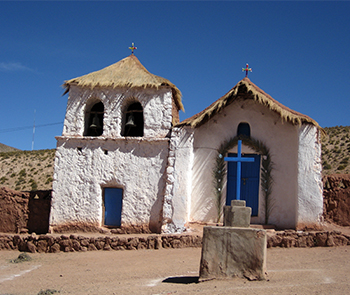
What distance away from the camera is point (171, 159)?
1294cm

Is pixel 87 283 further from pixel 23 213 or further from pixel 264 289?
pixel 23 213

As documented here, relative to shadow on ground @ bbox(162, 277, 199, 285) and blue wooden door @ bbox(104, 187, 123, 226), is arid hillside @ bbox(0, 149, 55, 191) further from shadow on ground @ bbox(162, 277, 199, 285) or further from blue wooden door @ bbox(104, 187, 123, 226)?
→ shadow on ground @ bbox(162, 277, 199, 285)

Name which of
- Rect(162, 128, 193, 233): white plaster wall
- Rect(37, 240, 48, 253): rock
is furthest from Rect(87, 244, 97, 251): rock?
Rect(162, 128, 193, 233): white plaster wall

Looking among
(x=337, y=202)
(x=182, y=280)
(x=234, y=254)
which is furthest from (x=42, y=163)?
(x=234, y=254)

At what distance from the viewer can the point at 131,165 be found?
1338 centimetres

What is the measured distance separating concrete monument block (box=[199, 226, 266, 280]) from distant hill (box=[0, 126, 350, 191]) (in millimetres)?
19546

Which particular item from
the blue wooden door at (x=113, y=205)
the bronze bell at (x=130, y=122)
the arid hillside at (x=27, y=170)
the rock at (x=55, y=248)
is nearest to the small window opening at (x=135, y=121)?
the bronze bell at (x=130, y=122)

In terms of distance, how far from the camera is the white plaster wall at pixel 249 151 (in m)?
12.7

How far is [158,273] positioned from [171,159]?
505 centimetres

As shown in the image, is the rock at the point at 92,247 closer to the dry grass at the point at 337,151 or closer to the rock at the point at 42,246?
the rock at the point at 42,246

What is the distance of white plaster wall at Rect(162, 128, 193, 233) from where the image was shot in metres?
12.4

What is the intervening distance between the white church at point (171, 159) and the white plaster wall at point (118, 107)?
0.12 ft

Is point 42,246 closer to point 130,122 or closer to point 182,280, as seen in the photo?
point 130,122

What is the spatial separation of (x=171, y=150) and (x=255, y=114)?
321cm
